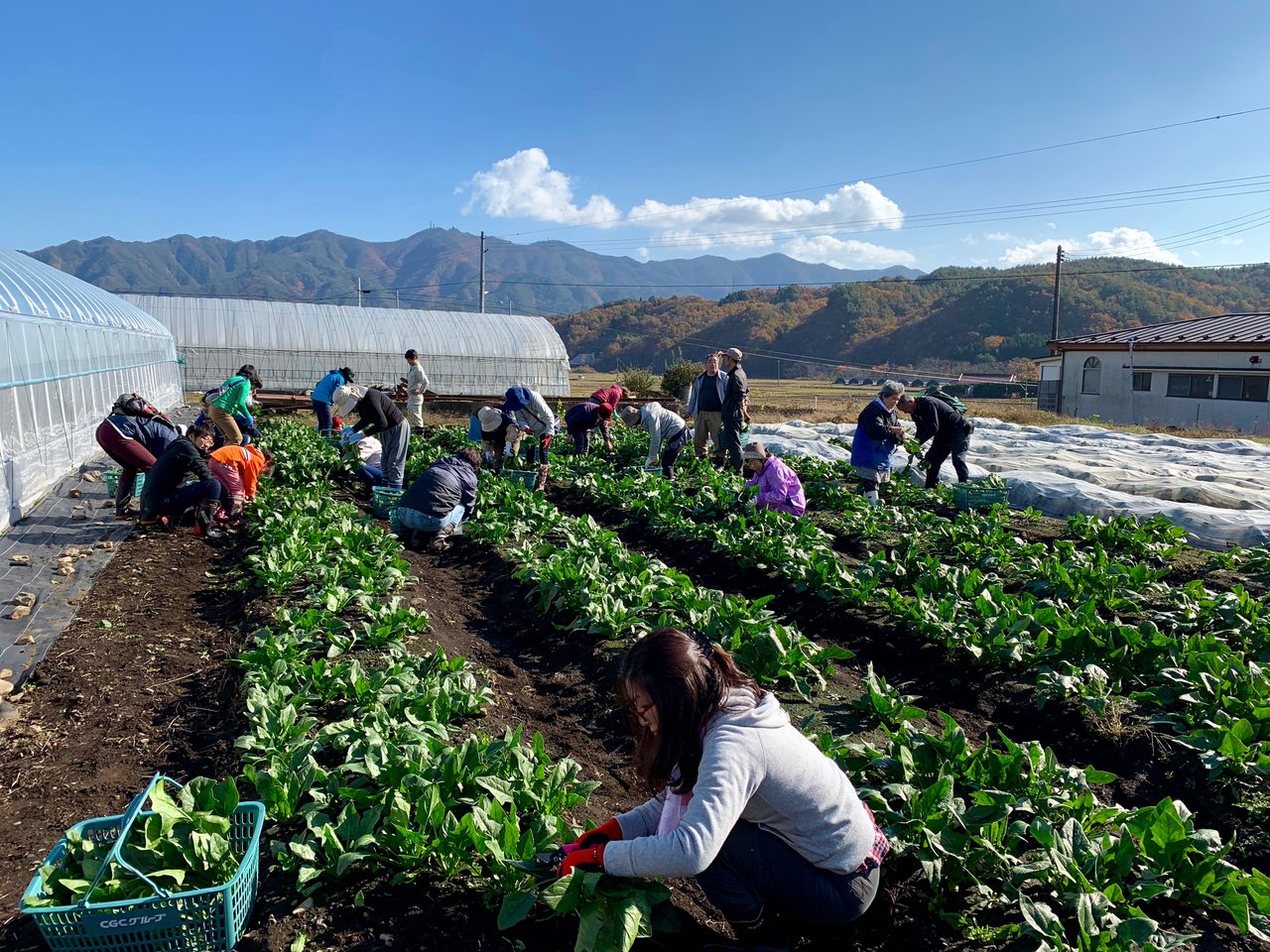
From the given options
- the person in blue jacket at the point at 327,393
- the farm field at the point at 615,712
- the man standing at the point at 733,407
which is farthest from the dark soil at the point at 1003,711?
the person in blue jacket at the point at 327,393

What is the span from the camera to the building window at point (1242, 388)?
22.9m

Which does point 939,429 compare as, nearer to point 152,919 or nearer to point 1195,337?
point 152,919

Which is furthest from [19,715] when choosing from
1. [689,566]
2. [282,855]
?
[689,566]

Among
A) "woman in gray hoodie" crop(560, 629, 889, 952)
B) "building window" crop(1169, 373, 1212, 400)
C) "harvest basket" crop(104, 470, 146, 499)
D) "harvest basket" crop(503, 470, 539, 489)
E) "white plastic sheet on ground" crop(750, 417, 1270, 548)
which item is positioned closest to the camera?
"woman in gray hoodie" crop(560, 629, 889, 952)

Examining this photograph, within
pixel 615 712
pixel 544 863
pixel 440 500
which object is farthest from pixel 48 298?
pixel 544 863

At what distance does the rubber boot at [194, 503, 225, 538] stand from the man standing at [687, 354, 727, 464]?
6544 mm

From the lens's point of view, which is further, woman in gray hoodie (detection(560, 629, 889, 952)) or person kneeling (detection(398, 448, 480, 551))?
person kneeling (detection(398, 448, 480, 551))

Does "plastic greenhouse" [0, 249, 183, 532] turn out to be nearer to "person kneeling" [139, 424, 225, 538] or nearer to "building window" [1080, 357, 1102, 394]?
"person kneeling" [139, 424, 225, 538]

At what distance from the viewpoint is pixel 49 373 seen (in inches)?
408

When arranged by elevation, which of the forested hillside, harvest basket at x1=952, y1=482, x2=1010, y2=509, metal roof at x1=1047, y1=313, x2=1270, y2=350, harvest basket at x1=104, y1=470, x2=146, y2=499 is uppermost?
the forested hillside

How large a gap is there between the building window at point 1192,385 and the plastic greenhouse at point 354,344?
20.6 m

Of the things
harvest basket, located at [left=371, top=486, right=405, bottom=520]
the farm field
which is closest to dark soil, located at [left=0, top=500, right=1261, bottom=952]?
the farm field

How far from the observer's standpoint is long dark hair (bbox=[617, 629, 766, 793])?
2.41 meters

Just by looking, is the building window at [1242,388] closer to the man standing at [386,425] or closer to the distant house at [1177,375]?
the distant house at [1177,375]
